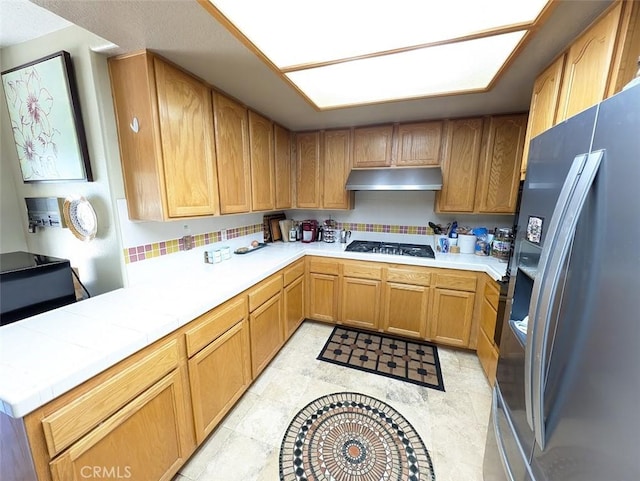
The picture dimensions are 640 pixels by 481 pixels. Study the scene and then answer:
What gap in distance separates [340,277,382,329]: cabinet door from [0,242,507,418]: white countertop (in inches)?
36.3

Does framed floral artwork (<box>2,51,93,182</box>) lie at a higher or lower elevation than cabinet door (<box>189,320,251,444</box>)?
higher

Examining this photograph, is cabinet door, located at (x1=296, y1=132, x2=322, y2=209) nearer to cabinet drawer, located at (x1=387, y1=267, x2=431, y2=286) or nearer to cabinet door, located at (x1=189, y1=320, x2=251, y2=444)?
cabinet drawer, located at (x1=387, y1=267, x2=431, y2=286)

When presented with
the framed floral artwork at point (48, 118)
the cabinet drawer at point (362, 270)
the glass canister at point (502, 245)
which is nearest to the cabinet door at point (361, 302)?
the cabinet drawer at point (362, 270)

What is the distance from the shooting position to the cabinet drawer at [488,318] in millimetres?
1864

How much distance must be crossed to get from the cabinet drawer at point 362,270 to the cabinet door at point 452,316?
1.82 feet

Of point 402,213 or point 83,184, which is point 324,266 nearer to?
point 402,213

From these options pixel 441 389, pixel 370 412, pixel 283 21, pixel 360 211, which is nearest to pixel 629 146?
pixel 283 21

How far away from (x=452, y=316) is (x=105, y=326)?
2.50m

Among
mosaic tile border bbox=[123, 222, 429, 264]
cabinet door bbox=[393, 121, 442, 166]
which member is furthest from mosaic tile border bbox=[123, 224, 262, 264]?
cabinet door bbox=[393, 121, 442, 166]

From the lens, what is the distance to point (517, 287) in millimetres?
1009

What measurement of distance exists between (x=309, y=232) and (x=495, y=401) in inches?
88.9

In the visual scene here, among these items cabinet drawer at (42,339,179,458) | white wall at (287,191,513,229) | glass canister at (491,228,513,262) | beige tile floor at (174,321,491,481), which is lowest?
beige tile floor at (174,321,491,481)

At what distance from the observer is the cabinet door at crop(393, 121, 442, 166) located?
2.35m

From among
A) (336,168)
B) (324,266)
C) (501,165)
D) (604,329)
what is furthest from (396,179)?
(604,329)
